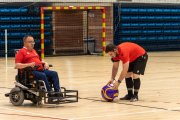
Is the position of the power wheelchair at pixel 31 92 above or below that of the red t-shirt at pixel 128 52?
below

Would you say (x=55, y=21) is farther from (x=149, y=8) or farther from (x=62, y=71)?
(x=62, y=71)

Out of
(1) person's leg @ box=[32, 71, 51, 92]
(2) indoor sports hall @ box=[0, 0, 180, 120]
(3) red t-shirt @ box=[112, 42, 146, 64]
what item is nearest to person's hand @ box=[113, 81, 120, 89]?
(2) indoor sports hall @ box=[0, 0, 180, 120]

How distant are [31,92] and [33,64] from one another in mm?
614

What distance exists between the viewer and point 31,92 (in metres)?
12.3

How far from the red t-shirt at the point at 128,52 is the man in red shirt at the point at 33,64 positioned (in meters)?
1.55

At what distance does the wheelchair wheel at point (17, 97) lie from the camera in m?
12.4

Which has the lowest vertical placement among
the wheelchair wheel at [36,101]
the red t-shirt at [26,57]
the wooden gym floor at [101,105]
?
the wooden gym floor at [101,105]

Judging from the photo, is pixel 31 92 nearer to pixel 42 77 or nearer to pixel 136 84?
pixel 42 77

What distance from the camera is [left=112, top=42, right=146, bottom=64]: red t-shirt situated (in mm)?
12797

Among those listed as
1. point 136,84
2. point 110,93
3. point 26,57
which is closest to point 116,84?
point 110,93

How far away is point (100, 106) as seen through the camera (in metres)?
12.3

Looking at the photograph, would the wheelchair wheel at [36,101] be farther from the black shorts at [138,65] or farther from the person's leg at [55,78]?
the black shorts at [138,65]

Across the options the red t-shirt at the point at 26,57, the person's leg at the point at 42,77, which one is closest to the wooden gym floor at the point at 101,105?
the person's leg at the point at 42,77

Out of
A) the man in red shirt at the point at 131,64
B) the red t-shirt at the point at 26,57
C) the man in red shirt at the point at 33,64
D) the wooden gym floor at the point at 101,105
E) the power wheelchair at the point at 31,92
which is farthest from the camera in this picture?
the man in red shirt at the point at 131,64
